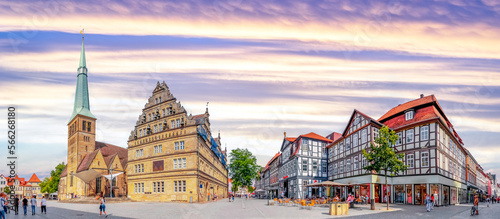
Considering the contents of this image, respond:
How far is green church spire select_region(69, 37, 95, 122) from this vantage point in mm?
99500

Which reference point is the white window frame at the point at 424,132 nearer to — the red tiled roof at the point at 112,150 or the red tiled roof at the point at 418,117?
the red tiled roof at the point at 418,117

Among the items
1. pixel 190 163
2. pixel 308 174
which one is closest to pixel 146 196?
pixel 190 163

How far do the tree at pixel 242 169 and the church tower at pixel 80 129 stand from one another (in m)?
36.3

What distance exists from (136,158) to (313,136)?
1206 inches

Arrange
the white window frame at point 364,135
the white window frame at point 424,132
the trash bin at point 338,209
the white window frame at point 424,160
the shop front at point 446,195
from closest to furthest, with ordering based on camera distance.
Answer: the trash bin at point 338,209 → the white window frame at point 424,160 → the white window frame at point 424,132 → the shop front at point 446,195 → the white window frame at point 364,135

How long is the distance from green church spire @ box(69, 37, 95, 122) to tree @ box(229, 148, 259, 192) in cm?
3864

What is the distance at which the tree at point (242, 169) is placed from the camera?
90.2m

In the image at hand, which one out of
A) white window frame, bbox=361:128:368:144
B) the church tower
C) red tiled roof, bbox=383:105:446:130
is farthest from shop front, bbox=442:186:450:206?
the church tower

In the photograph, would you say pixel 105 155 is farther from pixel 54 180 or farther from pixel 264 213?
pixel 264 213

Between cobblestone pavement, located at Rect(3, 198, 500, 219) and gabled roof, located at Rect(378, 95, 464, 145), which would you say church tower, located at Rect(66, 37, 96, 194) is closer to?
cobblestone pavement, located at Rect(3, 198, 500, 219)

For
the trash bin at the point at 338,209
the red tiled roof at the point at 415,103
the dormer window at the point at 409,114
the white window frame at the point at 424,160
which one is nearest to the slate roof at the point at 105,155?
the red tiled roof at the point at 415,103

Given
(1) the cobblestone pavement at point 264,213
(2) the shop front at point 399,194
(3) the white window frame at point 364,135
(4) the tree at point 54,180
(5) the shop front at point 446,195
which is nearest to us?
(1) the cobblestone pavement at point 264,213

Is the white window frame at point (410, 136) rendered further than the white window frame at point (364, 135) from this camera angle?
No

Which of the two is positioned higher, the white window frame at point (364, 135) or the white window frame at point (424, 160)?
the white window frame at point (364, 135)
